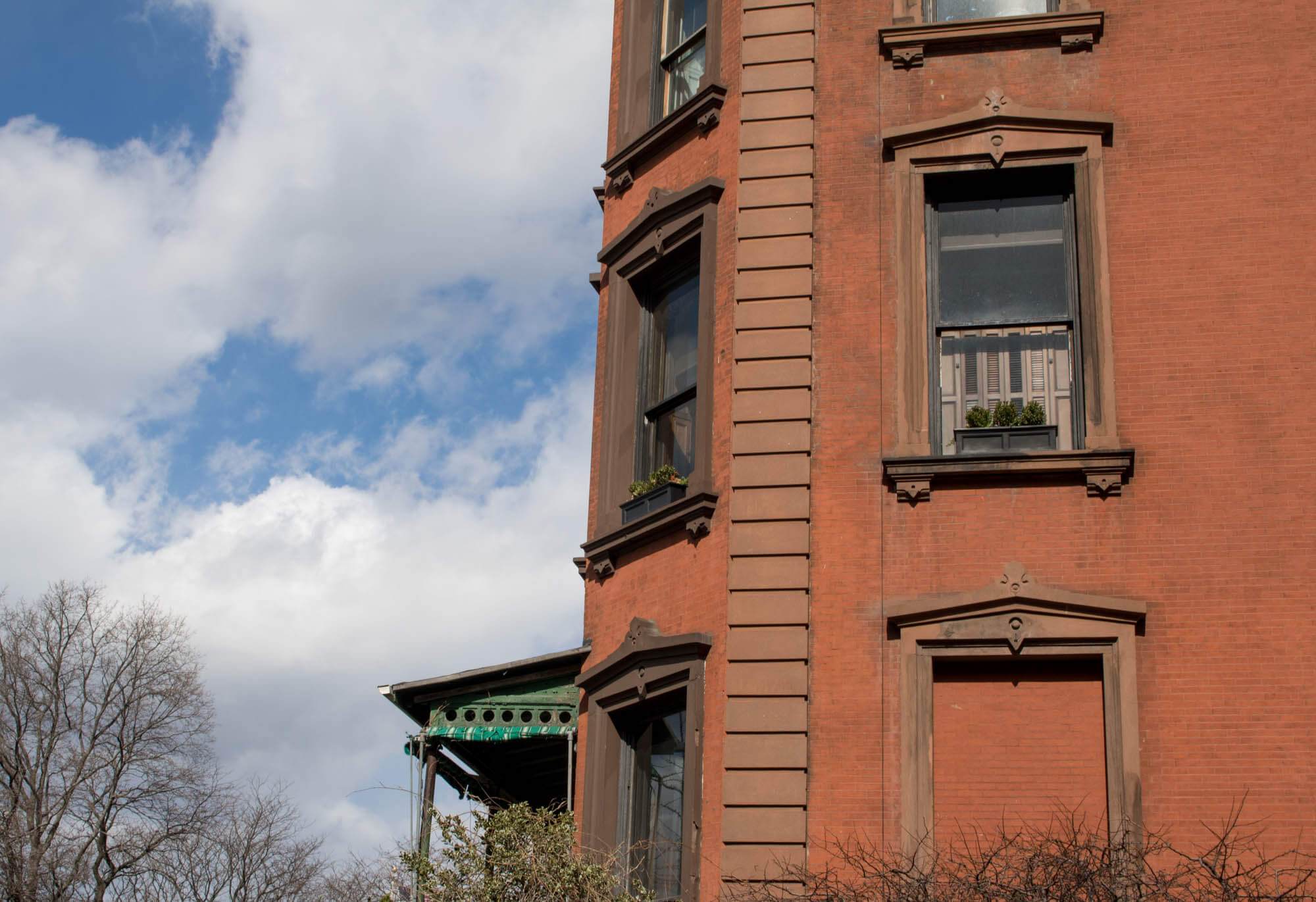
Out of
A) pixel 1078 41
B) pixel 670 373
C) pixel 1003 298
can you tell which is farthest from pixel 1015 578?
pixel 1078 41

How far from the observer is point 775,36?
14.2 meters

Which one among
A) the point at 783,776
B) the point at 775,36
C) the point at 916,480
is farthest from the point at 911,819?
the point at 775,36

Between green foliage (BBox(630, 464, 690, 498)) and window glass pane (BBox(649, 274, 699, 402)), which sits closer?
green foliage (BBox(630, 464, 690, 498))

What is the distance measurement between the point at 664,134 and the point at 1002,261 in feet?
→ 12.6

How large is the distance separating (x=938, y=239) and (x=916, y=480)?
8.03 feet

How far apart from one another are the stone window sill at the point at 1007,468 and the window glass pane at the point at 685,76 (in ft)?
17.7

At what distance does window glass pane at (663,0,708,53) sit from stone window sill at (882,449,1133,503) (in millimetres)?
6144

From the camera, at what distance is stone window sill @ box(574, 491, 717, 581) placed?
41.7ft

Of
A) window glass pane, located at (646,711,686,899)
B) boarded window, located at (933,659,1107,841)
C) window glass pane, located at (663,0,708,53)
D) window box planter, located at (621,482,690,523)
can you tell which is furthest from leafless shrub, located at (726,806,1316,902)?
window glass pane, located at (663,0,708,53)

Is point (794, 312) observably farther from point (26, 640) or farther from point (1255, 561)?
point (26, 640)

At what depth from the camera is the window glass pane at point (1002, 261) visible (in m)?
12.9

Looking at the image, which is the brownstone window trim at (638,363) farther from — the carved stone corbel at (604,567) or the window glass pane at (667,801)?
the window glass pane at (667,801)

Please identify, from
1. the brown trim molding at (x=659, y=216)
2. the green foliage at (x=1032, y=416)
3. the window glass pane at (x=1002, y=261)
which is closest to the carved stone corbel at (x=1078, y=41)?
the window glass pane at (x=1002, y=261)

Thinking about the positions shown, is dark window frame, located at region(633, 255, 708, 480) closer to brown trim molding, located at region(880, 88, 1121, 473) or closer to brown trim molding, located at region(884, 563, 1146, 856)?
brown trim molding, located at region(880, 88, 1121, 473)
